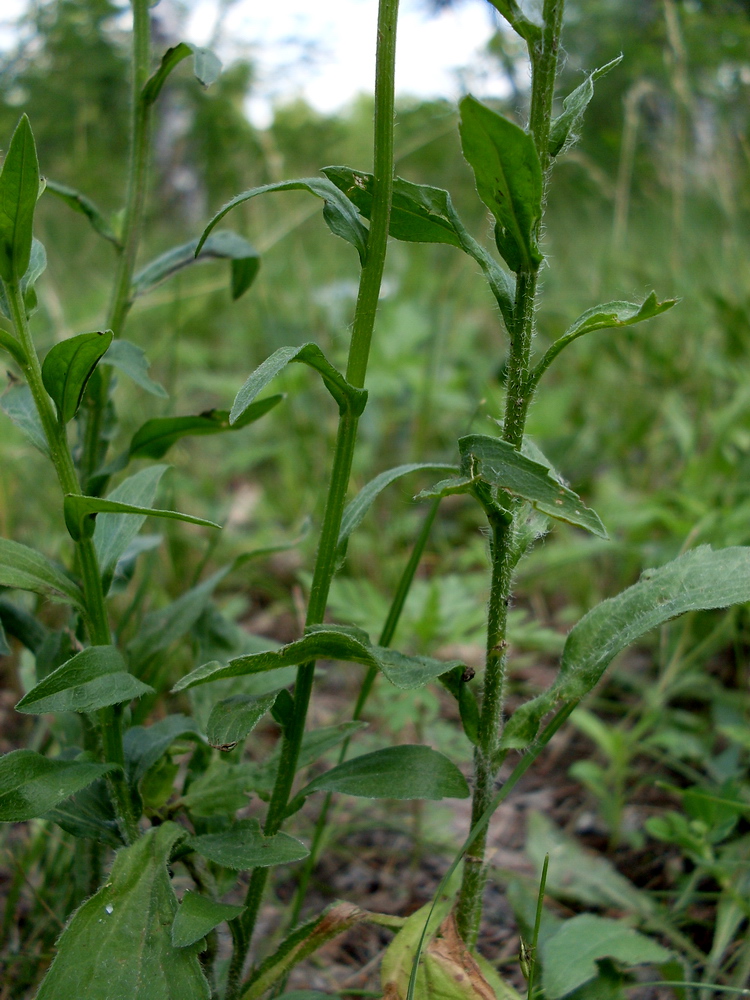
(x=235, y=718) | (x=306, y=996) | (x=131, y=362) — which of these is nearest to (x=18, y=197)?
(x=131, y=362)

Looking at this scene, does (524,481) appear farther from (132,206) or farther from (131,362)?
(132,206)

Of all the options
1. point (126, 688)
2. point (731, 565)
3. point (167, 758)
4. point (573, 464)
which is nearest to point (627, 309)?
point (731, 565)

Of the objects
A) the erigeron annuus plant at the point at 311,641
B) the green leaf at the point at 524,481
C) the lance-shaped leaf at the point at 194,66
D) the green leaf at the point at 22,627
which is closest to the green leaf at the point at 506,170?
the erigeron annuus plant at the point at 311,641

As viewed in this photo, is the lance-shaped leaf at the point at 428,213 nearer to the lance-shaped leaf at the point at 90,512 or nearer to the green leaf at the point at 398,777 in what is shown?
the lance-shaped leaf at the point at 90,512

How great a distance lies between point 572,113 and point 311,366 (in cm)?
42

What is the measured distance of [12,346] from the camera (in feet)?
2.86

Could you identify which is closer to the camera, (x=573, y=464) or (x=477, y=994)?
(x=477, y=994)

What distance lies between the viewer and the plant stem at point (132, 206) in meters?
1.10

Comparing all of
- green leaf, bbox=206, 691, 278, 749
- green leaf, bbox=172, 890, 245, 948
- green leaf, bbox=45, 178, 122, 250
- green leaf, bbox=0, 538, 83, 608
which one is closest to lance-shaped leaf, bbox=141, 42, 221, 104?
green leaf, bbox=45, 178, 122, 250

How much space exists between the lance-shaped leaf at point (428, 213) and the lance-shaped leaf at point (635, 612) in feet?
1.25

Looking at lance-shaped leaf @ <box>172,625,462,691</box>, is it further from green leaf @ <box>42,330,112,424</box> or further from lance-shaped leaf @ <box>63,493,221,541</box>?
green leaf @ <box>42,330,112,424</box>

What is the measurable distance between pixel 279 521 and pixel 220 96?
11.2 feet

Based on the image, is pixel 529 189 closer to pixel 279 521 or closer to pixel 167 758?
pixel 167 758

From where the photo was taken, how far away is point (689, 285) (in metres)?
3.18
